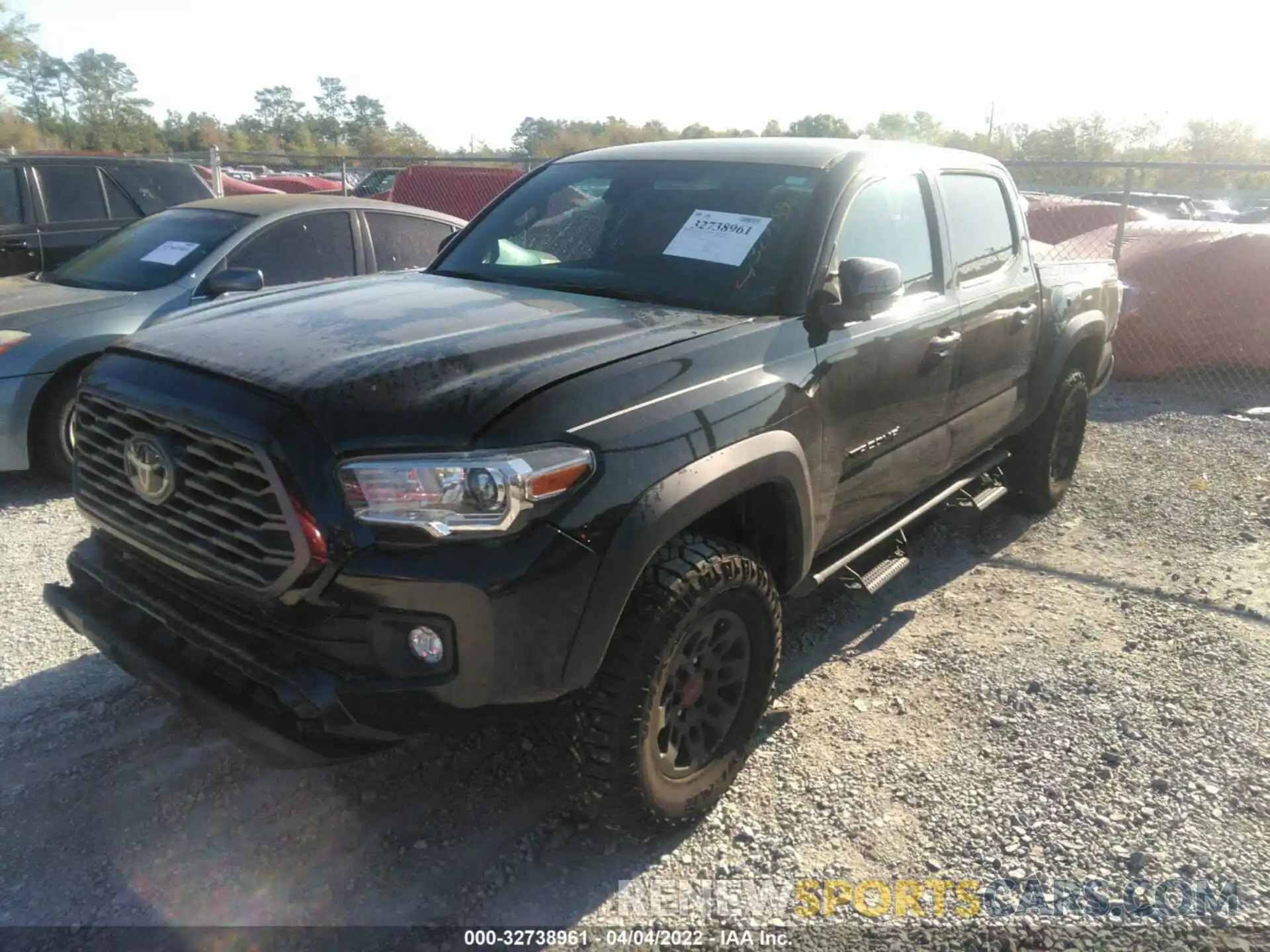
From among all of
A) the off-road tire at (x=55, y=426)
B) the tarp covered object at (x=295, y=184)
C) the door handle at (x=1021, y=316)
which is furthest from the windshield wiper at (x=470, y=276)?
the tarp covered object at (x=295, y=184)

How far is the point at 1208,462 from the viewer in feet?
21.8

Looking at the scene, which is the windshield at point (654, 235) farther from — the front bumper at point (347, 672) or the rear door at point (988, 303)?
the front bumper at point (347, 672)

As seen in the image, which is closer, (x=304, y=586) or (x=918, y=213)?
(x=304, y=586)

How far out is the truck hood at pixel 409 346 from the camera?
7.41ft

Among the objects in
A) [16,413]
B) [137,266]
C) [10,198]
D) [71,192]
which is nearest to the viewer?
[16,413]

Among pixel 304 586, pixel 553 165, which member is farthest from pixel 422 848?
pixel 553 165

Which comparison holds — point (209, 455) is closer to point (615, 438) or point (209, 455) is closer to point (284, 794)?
point (615, 438)

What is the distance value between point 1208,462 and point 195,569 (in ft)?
21.4

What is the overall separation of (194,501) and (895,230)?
262 centimetres

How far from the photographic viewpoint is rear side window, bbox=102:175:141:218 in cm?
787

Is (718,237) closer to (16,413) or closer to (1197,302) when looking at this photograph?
(16,413)

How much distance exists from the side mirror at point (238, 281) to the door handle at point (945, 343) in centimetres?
309

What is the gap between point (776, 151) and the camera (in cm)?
367

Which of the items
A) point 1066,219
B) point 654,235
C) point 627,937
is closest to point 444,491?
point 627,937
